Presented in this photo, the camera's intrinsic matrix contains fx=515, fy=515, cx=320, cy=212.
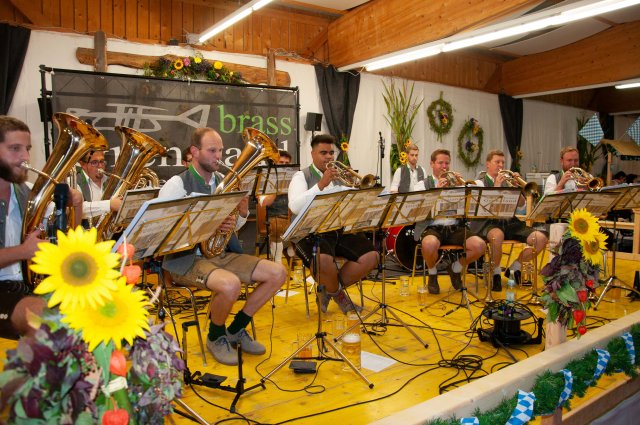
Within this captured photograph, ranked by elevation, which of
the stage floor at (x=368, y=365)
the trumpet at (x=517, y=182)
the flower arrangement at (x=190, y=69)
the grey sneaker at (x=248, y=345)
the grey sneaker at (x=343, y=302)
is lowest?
the stage floor at (x=368, y=365)

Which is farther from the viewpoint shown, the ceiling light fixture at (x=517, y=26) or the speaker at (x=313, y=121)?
the speaker at (x=313, y=121)

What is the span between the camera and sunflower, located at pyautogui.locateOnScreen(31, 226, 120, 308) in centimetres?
115

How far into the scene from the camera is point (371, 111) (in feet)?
33.6

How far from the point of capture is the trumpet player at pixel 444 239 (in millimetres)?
5156

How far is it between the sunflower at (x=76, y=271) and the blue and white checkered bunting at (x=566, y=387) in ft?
7.37

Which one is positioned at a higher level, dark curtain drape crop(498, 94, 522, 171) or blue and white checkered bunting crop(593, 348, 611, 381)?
dark curtain drape crop(498, 94, 522, 171)

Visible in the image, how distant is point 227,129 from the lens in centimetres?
789

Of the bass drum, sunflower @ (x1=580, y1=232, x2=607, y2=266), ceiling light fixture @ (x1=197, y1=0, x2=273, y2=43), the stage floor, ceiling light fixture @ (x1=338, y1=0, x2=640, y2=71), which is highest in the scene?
ceiling light fixture @ (x1=197, y1=0, x2=273, y2=43)

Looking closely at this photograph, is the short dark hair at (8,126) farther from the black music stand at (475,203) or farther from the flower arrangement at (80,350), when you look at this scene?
the black music stand at (475,203)

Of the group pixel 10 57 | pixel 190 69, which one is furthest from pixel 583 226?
pixel 10 57

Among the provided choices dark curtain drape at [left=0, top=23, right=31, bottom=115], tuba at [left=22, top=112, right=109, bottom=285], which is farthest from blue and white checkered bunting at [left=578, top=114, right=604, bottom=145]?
tuba at [left=22, top=112, right=109, bottom=285]

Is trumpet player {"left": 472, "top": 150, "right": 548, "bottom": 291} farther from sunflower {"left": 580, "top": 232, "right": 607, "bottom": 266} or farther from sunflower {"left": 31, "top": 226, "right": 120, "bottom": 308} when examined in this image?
sunflower {"left": 31, "top": 226, "right": 120, "bottom": 308}

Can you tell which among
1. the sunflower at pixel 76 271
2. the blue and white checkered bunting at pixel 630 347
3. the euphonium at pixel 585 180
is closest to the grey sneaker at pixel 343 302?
the blue and white checkered bunting at pixel 630 347

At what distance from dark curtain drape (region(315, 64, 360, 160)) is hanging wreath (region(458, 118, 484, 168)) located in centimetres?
324
